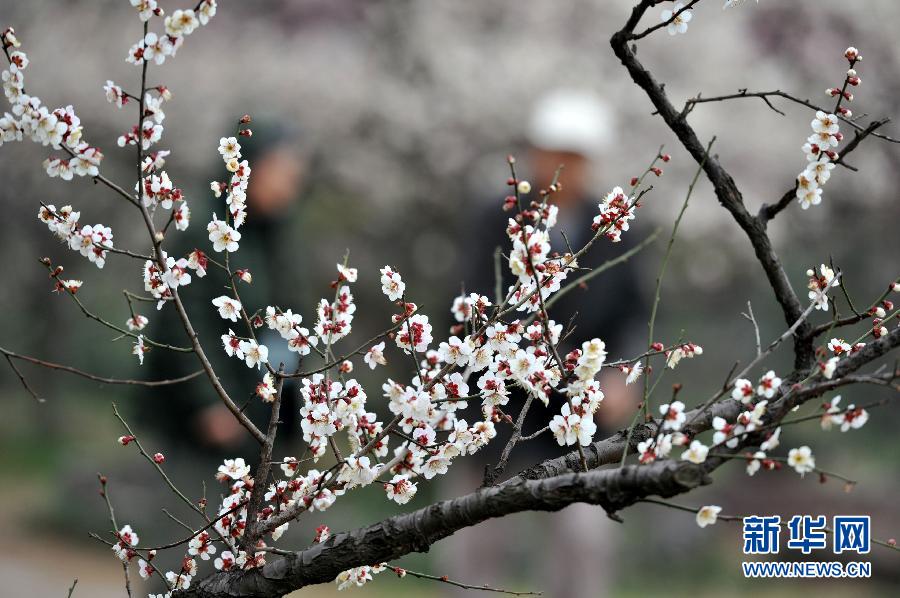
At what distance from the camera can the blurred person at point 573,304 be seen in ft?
12.3

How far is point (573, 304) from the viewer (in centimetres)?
376

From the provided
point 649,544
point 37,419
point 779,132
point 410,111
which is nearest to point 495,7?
point 410,111

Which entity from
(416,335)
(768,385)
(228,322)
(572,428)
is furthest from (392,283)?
(228,322)

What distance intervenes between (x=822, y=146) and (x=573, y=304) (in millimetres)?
2155

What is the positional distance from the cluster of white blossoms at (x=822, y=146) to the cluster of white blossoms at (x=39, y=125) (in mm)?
1124

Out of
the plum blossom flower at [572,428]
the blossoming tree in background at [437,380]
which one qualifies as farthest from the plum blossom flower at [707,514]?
the plum blossom flower at [572,428]

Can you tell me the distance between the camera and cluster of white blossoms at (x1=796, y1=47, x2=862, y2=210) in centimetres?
160

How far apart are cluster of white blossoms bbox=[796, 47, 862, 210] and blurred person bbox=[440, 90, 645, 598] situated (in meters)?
1.95

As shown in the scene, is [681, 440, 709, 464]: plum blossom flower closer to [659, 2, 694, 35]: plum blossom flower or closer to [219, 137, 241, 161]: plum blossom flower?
[659, 2, 694, 35]: plum blossom flower

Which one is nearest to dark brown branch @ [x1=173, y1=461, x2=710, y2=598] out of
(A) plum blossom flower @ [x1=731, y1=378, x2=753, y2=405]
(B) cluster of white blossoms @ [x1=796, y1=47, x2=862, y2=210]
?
(A) plum blossom flower @ [x1=731, y1=378, x2=753, y2=405]

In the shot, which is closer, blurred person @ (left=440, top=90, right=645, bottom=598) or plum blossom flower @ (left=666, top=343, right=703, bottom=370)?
plum blossom flower @ (left=666, top=343, right=703, bottom=370)

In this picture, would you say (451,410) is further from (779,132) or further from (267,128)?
(779,132)

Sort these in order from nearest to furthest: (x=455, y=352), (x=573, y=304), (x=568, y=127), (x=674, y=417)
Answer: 1. (x=674, y=417)
2. (x=455, y=352)
3. (x=573, y=304)
4. (x=568, y=127)

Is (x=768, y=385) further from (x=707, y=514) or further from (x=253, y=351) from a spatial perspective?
(x=253, y=351)
